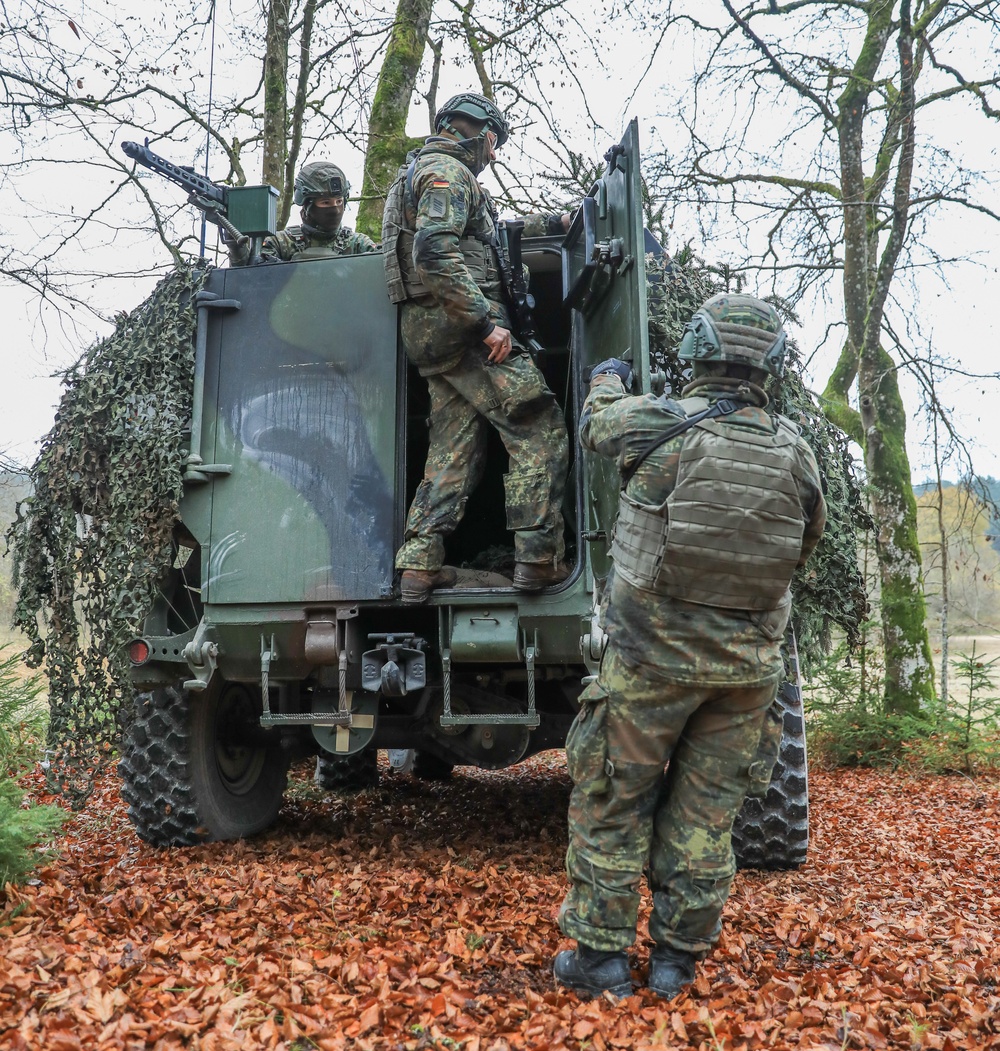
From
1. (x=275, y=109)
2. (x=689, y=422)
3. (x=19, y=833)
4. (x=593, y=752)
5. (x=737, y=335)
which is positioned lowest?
(x=19, y=833)

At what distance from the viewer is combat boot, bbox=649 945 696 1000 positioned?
3084 mm

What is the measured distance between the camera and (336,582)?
177 inches

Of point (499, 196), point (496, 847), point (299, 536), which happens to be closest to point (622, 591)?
point (299, 536)

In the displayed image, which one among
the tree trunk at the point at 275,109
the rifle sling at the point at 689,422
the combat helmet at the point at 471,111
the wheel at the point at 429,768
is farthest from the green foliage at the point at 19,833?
the tree trunk at the point at 275,109

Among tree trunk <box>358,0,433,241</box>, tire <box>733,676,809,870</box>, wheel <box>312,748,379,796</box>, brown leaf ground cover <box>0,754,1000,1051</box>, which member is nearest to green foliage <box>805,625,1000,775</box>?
brown leaf ground cover <box>0,754,1000,1051</box>

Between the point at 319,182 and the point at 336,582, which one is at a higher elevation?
the point at 319,182

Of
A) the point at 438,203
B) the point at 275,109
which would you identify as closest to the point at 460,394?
the point at 438,203

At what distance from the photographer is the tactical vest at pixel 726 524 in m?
2.98

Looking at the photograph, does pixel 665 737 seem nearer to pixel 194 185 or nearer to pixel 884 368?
pixel 194 185

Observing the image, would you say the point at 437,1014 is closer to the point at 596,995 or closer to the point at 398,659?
the point at 596,995

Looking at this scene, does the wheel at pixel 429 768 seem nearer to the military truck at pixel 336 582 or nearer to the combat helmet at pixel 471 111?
the military truck at pixel 336 582

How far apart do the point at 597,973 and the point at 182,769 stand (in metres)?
2.41

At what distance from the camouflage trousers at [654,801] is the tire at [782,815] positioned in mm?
1395

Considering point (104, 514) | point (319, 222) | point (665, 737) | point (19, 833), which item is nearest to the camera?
point (665, 737)
